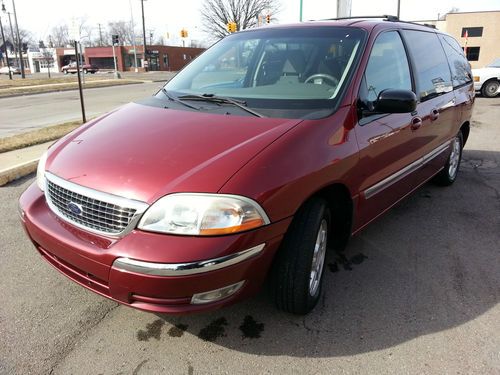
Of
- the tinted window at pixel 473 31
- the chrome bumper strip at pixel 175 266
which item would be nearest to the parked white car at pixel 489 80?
the chrome bumper strip at pixel 175 266

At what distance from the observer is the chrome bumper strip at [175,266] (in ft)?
6.49

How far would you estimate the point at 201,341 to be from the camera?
247 centimetres

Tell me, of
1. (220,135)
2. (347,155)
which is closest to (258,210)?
(220,135)

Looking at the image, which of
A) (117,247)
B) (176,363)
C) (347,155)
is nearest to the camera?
(117,247)

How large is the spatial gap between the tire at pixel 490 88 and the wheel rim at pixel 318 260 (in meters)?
16.3

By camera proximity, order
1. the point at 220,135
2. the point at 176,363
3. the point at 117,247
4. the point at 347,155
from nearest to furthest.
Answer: the point at 117,247 → the point at 176,363 → the point at 220,135 → the point at 347,155

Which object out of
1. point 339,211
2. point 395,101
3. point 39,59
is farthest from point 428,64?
point 39,59

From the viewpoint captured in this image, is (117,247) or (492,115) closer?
(117,247)

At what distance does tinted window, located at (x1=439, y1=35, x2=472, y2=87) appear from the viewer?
186 inches

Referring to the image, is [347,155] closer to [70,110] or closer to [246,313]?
[246,313]

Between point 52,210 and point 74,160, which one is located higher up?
point 74,160

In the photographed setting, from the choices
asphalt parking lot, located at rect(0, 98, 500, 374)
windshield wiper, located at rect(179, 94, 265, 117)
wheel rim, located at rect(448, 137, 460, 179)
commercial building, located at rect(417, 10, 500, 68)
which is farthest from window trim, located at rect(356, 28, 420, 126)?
commercial building, located at rect(417, 10, 500, 68)


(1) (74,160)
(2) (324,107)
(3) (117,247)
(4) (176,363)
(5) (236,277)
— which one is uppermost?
(2) (324,107)

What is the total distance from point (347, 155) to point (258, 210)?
84 centimetres
